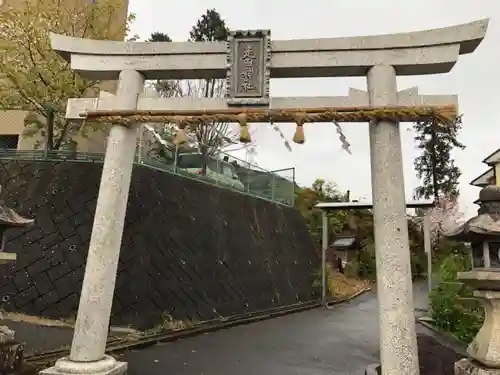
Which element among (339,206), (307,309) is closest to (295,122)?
(339,206)

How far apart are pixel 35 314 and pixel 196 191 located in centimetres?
664

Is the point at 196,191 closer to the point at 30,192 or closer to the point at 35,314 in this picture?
the point at 30,192

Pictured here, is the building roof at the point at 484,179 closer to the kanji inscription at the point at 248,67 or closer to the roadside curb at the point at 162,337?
the roadside curb at the point at 162,337

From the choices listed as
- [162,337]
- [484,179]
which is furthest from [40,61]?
[484,179]

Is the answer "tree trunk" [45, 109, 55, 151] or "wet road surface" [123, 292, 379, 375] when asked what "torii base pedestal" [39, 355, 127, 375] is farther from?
"tree trunk" [45, 109, 55, 151]

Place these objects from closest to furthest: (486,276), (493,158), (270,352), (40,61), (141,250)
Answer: (486,276)
(270,352)
(141,250)
(40,61)
(493,158)

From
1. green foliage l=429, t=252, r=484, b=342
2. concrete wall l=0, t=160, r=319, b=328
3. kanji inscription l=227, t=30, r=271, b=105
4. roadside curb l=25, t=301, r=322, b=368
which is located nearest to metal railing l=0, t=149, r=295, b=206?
concrete wall l=0, t=160, r=319, b=328

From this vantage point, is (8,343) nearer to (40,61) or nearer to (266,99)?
(266,99)

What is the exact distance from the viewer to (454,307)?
1227 cm

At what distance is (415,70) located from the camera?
6074mm

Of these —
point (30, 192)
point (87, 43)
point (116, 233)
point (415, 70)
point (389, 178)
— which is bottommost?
point (116, 233)

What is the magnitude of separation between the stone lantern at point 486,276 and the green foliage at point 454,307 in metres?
6.34

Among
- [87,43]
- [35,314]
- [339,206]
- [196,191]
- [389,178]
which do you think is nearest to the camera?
[389,178]

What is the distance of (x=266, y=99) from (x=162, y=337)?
6534 millimetres
